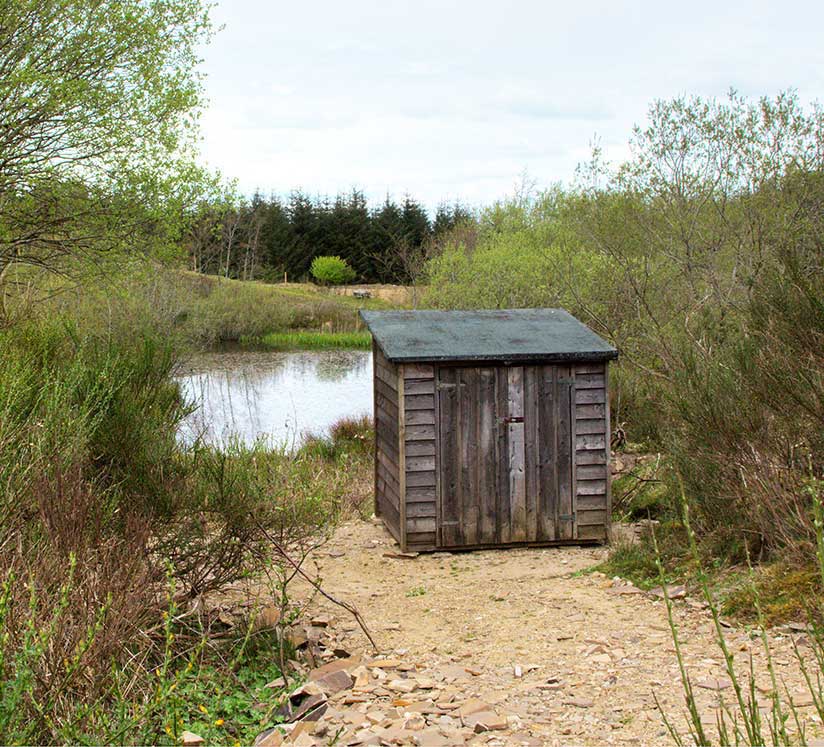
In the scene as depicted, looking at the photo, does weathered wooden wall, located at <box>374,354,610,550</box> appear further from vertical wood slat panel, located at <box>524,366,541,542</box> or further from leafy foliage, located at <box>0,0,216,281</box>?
leafy foliage, located at <box>0,0,216,281</box>

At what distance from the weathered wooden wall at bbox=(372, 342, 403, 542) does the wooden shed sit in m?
0.10

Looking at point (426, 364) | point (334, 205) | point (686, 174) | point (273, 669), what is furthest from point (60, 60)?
point (334, 205)

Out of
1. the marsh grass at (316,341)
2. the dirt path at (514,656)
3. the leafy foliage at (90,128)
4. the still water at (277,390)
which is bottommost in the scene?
the dirt path at (514,656)

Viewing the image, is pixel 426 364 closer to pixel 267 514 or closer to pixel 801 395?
pixel 267 514

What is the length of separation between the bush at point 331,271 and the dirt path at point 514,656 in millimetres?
39783

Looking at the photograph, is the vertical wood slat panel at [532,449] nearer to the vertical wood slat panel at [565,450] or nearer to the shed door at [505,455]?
the shed door at [505,455]

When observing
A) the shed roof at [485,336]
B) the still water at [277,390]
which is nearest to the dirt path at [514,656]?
the shed roof at [485,336]

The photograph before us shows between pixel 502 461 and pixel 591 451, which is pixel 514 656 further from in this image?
pixel 591 451

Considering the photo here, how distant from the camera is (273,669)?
5773mm

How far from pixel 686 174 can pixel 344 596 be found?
30.3 feet

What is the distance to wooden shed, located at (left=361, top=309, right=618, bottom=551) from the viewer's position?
8.84 m

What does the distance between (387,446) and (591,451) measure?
207 centimetres

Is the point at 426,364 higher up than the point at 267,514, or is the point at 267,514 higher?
the point at 426,364

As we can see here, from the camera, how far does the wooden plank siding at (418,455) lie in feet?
28.9
